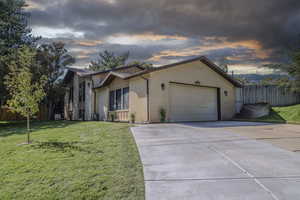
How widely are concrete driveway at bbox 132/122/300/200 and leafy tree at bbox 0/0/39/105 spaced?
1815 centimetres

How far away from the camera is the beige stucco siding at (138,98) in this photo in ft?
33.8

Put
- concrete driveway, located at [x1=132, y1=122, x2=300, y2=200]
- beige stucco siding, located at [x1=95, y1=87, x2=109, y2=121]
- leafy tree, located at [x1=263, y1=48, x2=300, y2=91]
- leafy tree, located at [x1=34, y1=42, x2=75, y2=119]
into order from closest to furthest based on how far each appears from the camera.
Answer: concrete driveway, located at [x1=132, y1=122, x2=300, y2=200]
leafy tree, located at [x1=263, y1=48, x2=300, y2=91]
beige stucco siding, located at [x1=95, y1=87, x2=109, y2=121]
leafy tree, located at [x1=34, y1=42, x2=75, y2=119]

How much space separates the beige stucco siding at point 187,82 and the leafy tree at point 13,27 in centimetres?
1404

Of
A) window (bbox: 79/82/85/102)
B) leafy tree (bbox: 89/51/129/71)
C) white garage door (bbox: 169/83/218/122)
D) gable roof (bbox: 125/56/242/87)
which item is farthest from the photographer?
leafy tree (bbox: 89/51/129/71)

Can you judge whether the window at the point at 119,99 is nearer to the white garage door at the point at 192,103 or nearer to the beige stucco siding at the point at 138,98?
the beige stucco siding at the point at 138,98

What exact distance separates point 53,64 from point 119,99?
32.5ft

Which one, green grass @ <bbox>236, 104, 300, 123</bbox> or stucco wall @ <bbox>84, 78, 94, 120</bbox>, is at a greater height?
stucco wall @ <bbox>84, 78, 94, 120</bbox>

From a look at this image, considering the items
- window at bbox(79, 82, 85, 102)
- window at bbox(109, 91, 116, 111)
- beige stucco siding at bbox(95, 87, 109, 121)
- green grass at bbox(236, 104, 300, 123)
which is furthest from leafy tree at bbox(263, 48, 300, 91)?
window at bbox(79, 82, 85, 102)

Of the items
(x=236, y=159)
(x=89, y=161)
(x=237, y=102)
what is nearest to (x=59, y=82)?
(x=237, y=102)

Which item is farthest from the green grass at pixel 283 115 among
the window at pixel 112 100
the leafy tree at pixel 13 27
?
the leafy tree at pixel 13 27

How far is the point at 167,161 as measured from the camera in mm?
3635

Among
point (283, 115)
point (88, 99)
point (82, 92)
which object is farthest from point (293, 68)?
point (82, 92)

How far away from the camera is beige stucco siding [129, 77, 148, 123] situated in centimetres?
1029

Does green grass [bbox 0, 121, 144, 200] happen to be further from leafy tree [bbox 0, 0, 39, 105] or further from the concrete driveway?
leafy tree [bbox 0, 0, 39, 105]
